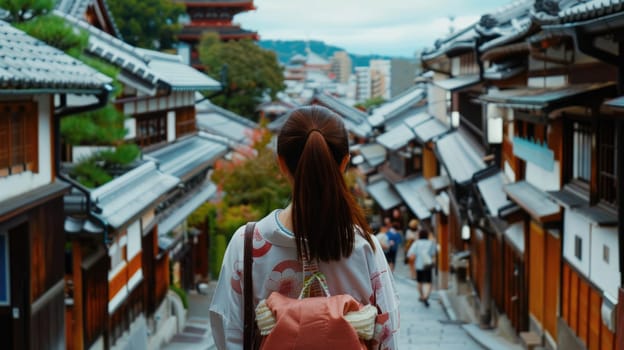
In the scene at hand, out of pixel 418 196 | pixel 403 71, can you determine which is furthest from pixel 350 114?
pixel 418 196

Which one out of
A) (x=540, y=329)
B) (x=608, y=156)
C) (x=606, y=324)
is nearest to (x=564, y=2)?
(x=608, y=156)

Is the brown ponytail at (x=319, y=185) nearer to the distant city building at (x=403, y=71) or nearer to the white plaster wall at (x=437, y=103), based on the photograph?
the white plaster wall at (x=437, y=103)

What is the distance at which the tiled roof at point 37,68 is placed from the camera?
26.1 feet

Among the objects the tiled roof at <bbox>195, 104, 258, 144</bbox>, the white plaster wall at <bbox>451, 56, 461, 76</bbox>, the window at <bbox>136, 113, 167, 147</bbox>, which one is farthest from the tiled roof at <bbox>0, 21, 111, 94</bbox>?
the tiled roof at <bbox>195, 104, 258, 144</bbox>

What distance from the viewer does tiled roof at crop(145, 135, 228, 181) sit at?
2067 centimetres

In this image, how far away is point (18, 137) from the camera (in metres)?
9.95

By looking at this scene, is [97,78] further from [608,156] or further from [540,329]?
[540,329]

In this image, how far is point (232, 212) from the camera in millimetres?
30531

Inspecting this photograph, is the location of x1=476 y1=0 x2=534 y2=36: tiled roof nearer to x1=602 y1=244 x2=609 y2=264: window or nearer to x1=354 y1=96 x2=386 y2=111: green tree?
x1=602 y1=244 x2=609 y2=264: window

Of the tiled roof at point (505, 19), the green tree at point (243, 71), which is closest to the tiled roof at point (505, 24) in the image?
the tiled roof at point (505, 19)

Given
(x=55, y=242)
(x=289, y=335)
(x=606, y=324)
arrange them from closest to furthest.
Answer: (x=289, y=335) < (x=606, y=324) < (x=55, y=242)

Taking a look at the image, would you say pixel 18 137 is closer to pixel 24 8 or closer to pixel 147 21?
pixel 24 8

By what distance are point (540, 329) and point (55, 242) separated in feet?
25.3

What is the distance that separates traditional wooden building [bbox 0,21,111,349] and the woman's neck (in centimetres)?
525
